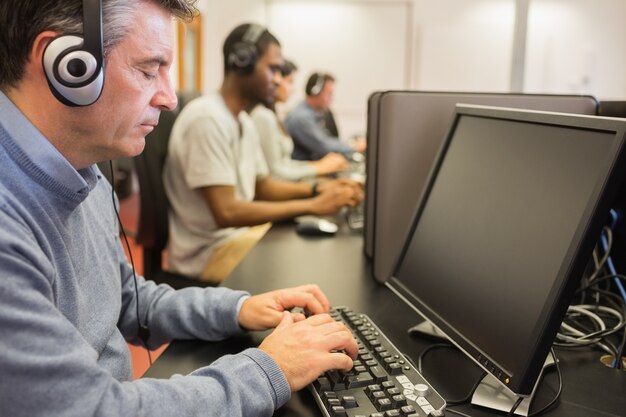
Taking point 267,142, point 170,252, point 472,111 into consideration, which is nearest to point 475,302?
point 472,111

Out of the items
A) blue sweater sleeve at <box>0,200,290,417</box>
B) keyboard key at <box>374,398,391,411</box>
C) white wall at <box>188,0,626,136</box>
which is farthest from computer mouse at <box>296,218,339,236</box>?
white wall at <box>188,0,626,136</box>

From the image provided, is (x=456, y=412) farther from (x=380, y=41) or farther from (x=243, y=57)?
(x=380, y=41)

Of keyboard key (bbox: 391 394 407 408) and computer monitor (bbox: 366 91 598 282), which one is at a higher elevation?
computer monitor (bbox: 366 91 598 282)

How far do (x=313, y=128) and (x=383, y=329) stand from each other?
395 cm

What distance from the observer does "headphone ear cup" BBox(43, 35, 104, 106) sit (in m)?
0.60

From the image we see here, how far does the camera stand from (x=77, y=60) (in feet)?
1.99

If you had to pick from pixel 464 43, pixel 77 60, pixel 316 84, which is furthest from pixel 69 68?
pixel 464 43

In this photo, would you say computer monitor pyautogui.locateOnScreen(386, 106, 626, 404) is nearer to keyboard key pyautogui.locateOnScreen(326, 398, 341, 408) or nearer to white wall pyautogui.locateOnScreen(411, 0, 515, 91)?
keyboard key pyautogui.locateOnScreen(326, 398, 341, 408)

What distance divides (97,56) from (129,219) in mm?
4020

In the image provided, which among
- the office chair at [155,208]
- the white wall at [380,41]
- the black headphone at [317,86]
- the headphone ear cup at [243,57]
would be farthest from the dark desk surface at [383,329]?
the white wall at [380,41]

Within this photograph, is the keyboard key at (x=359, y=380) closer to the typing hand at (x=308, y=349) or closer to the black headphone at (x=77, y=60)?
the typing hand at (x=308, y=349)

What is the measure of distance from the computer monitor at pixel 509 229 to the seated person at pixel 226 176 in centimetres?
88

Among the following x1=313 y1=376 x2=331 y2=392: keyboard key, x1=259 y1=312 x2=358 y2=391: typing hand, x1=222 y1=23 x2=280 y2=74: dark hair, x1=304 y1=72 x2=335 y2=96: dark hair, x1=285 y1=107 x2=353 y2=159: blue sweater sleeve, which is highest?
x1=222 y1=23 x2=280 y2=74: dark hair

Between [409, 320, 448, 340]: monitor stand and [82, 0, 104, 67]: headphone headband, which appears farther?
[409, 320, 448, 340]: monitor stand
